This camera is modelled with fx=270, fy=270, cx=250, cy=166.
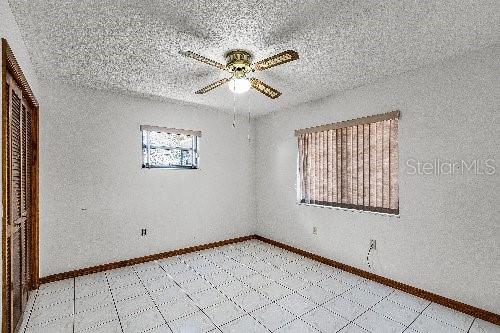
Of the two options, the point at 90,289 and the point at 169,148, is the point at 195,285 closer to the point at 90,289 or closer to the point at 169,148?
the point at 90,289

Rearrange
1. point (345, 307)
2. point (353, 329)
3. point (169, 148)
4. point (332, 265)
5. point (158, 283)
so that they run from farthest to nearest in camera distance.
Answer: point (169, 148) → point (332, 265) → point (158, 283) → point (345, 307) → point (353, 329)

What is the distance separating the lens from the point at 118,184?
4.00 meters

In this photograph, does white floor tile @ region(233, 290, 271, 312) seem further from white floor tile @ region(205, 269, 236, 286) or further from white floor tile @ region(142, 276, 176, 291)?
white floor tile @ region(142, 276, 176, 291)

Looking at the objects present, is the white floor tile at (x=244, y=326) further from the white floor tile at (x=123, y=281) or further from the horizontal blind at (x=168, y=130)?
the horizontal blind at (x=168, y=130)

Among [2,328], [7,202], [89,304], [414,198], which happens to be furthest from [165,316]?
[414,198]

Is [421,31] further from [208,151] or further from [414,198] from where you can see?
[208,151]

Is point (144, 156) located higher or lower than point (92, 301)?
higher

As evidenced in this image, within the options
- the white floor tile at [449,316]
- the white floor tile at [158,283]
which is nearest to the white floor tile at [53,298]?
the white floor tile at [158,283]

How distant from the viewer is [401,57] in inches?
109

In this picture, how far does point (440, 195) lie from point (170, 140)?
3.88 m

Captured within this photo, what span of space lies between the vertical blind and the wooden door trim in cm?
358

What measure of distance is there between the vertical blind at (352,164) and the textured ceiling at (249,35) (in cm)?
71

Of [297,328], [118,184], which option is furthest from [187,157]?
[297,328]

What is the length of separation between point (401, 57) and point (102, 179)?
4.04 meters
